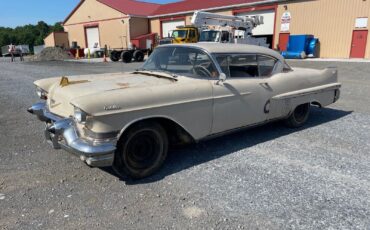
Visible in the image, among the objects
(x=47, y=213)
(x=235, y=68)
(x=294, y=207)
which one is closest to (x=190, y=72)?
(x=235, y=68)

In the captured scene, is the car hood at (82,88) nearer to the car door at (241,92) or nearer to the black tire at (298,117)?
the car door at (241,92)

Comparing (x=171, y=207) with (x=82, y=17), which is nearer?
(x=171, y=207)

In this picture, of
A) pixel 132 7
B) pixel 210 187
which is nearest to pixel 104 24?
pixel 132 7

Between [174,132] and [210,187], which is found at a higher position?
[174,132]

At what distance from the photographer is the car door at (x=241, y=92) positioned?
4.09 m

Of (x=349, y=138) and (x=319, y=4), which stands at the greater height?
(x=319, y=4)

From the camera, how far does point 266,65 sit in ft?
16.0

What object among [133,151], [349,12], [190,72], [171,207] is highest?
[349,12]

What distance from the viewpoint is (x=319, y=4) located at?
22062 millimetres

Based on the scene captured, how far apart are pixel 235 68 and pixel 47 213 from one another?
302cm

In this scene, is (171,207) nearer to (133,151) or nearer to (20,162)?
(133,151)

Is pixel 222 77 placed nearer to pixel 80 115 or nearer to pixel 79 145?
pixel 80 115

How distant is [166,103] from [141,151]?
647mm

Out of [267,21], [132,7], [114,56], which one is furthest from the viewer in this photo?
[132,7]
